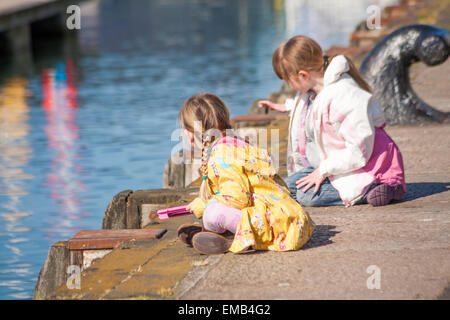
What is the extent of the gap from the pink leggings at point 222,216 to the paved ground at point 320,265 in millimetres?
171

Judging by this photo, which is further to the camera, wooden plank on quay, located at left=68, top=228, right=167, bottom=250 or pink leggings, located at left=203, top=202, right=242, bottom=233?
wooden plank on quay, located at left=68, top=228, right=167, bottom=250

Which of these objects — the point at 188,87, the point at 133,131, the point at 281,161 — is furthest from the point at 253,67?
the point at 281,161

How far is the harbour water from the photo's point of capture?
29.8ft

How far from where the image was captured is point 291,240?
4238mm

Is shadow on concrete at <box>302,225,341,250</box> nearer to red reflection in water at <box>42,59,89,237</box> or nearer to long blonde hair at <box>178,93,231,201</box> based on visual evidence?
long blonde hair at <box>178,93,231,201</box>

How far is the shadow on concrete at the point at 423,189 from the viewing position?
5414 mm

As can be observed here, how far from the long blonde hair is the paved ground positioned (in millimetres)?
545

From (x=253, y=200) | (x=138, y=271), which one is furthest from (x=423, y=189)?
(x=138, y=271)

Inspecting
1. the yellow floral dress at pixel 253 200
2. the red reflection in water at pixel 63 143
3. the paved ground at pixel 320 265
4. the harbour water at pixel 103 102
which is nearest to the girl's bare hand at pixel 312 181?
the paved ground at pixel 320 265

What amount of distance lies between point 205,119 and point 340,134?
1.11 m

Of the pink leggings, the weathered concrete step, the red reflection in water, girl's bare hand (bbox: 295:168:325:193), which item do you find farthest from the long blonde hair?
the red reflection in water
